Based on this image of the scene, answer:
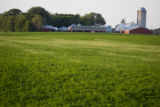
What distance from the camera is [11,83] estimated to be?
6523 millimetres

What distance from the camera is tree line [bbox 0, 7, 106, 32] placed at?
84750 millimetres

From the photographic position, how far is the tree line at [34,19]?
278 feet

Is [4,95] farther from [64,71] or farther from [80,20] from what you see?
[80,20]

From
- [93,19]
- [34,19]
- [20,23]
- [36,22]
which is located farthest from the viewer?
[93,19]

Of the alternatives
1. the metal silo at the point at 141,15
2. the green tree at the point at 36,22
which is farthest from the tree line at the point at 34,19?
the metal silo at the point at 141,15

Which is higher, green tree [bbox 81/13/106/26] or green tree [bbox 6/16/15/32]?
green tree [bbox 81/13/106/26]

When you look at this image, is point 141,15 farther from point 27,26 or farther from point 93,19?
point 27,26

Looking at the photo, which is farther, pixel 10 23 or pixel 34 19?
pixel 10 23

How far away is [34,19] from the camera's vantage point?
85.2 metres

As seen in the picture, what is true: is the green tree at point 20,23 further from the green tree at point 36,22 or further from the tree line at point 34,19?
the green tree at point 36,22

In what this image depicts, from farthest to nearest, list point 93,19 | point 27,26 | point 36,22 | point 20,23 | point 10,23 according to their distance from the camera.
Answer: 1. point 93,19
2. point 10,23
3. point 36,22
4. point 20,23
5. point 27,26

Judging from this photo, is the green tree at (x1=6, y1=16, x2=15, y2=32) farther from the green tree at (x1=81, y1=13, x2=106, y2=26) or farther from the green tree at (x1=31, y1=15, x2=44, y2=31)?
the green tree at (x1=81, y1=13, x2=106, y2=26)

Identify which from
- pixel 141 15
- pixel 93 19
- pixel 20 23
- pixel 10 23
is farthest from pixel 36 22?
pixel 141 15

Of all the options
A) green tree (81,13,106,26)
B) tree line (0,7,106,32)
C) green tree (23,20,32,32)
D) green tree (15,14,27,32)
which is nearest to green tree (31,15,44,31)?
tree line (0,7,106,32)
